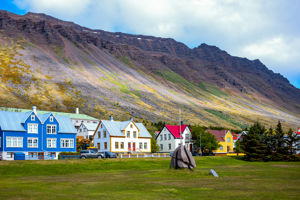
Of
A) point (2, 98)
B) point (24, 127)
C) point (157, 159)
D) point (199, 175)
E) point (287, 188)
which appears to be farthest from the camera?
point (2, 98)

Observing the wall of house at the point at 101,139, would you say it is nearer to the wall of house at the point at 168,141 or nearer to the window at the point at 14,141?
the window at the point at 14,141

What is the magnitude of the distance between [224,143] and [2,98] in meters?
130

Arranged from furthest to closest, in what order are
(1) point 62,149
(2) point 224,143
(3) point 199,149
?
(2) point 224,143
(3) point 199,149
(1) point 62,149

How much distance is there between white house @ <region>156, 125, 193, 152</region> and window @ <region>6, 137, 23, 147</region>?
1794 inches

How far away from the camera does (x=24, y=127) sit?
72.6m

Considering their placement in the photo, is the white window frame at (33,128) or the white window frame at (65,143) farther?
the white window frame at (65,143)

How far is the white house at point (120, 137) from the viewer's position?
3364 inches

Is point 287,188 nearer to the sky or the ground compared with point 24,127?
nearer to the ground

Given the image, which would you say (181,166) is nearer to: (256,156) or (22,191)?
(22,191)

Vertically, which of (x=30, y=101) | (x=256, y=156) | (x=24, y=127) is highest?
(x=30, y=101)

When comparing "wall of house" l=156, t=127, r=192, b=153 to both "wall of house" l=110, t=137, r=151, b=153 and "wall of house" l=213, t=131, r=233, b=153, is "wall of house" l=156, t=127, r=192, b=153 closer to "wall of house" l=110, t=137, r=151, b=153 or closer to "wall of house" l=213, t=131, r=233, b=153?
"wall of house" l=110, t=137, r=151, b=153

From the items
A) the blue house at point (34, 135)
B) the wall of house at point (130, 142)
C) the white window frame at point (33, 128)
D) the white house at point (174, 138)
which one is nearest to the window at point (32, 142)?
the blue house at point (34, 135)

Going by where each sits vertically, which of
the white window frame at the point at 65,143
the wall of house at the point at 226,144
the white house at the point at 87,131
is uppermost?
the white house at the point at 87,131

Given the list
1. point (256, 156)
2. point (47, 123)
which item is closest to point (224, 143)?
point (256, 156)
